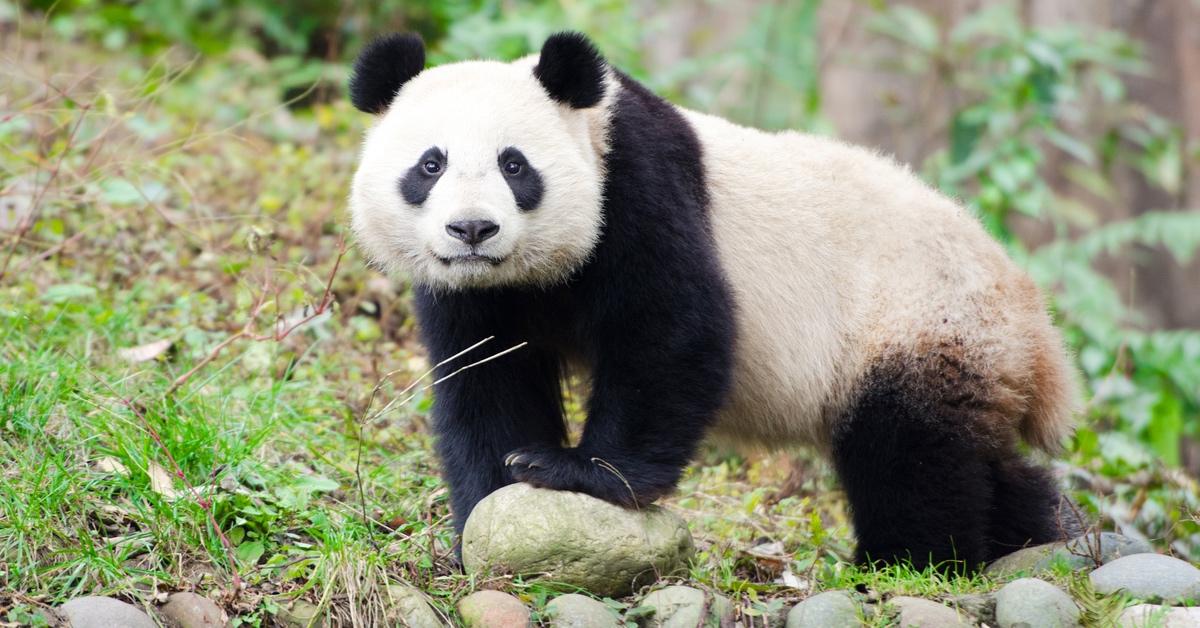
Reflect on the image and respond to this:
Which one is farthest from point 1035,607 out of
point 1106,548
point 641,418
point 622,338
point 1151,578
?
→ point 622,338

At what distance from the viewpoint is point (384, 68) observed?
16.2ft

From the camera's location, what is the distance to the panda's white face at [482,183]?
177 inches

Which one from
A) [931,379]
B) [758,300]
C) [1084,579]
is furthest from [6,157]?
[1084,579]

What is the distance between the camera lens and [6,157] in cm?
747

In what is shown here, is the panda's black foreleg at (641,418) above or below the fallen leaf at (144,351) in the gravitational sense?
above

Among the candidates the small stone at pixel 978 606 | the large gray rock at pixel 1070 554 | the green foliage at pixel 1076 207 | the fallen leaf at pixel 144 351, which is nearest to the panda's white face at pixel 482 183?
the fallen leaf at pixel 144 351

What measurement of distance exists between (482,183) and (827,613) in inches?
79.6

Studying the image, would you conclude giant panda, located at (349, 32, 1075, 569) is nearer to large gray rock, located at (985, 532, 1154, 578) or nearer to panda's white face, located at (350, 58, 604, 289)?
panda's white face, located at (350, 58, 604, 289)

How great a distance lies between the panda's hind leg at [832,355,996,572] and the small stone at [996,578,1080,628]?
1.90 feet

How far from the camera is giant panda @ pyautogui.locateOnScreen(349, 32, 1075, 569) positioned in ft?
15.3

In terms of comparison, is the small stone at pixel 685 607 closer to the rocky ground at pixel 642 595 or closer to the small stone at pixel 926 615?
the rocky ground at pixel 642 595

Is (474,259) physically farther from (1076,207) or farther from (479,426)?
(1076,207)

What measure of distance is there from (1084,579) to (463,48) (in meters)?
6.26

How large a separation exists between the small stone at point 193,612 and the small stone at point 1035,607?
2797mm
